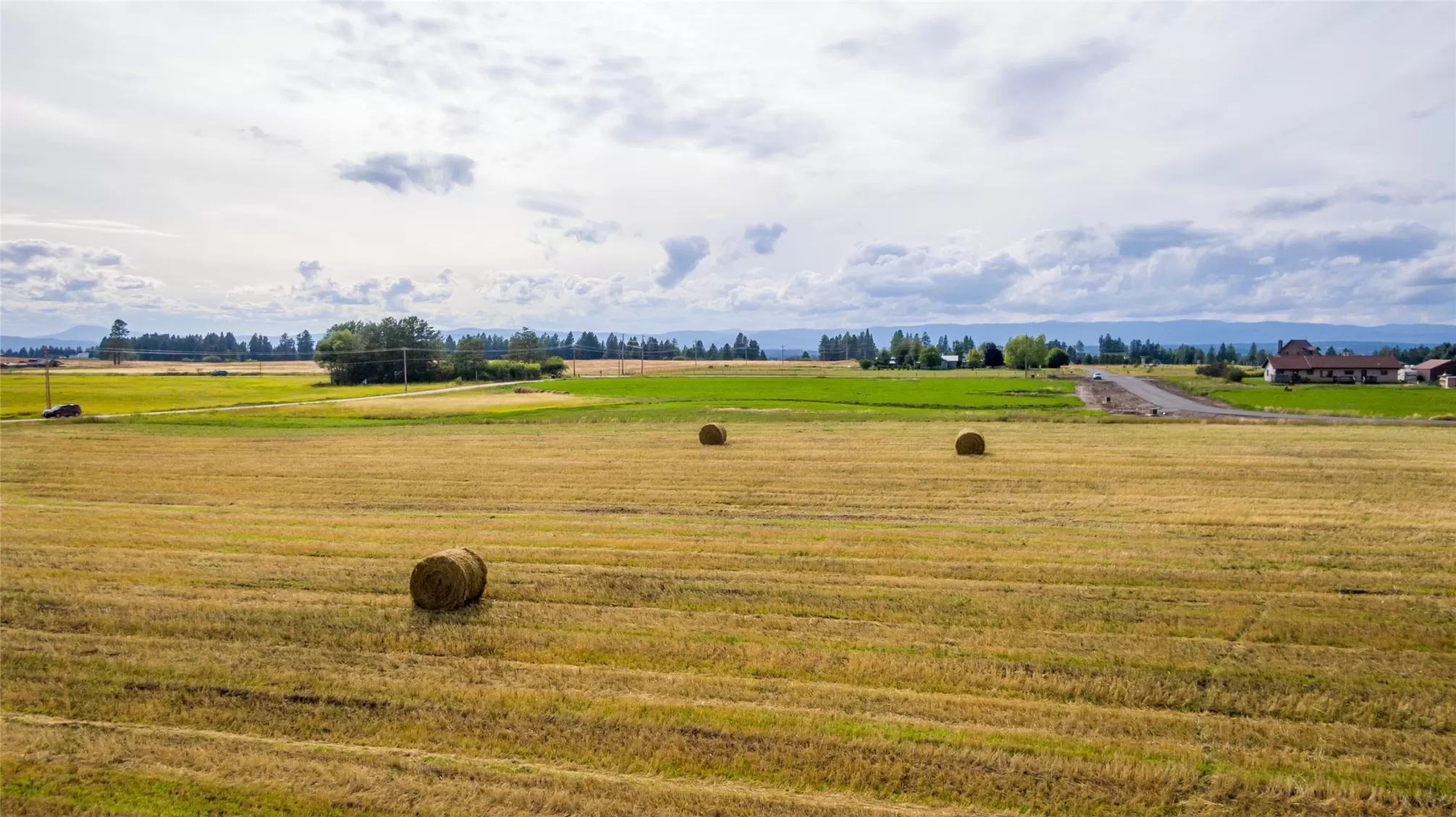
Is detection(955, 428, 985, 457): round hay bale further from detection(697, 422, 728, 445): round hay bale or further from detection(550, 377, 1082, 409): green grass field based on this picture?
detection(550, 377, 1082, 409): green grass field

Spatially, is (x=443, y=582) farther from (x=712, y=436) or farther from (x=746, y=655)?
(x=712, y=436)

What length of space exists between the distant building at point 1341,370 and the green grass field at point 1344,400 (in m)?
24.6

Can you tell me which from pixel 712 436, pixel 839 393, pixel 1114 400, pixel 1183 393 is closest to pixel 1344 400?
pixel 1183 393

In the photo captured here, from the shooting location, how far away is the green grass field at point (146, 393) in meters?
61.0

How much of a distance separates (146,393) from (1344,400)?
9265cm

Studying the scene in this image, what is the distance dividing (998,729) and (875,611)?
387 centimetres

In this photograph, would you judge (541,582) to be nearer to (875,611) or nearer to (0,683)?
(875,611)

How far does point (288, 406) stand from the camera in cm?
6378

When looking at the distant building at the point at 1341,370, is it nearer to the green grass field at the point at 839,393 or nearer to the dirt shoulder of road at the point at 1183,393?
the dirt shoulder of road at the point at 1183,393

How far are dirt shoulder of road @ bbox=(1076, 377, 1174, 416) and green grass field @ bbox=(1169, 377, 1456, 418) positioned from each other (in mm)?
6381

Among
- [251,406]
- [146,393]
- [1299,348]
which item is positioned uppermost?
[1299,348]

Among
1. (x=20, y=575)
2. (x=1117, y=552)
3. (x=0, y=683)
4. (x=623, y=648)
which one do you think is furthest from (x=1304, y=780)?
(x=20, y=575)

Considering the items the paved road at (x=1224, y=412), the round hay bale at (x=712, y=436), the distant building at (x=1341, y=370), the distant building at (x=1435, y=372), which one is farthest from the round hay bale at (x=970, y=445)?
the distant building at (x=1435, y=372)

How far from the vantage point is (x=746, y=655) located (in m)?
10.9
